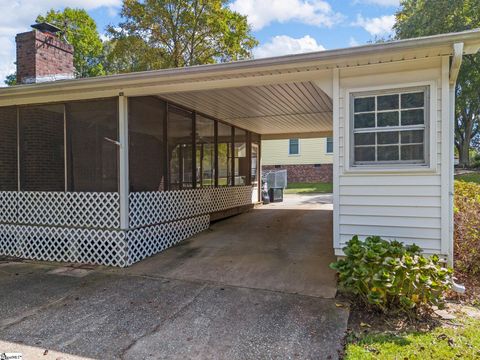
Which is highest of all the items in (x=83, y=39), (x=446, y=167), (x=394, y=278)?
(x=83, y=39)

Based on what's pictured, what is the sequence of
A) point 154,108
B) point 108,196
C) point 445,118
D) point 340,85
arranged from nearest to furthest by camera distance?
point 445,118
point 340,85
point 108,196
point 154,108

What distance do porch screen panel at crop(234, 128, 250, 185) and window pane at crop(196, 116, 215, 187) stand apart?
1.81 metres

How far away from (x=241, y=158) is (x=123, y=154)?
19.8ft

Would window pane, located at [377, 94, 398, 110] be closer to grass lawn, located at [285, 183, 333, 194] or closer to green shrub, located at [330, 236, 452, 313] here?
green shrub, located at [330, 236, 452, 313]

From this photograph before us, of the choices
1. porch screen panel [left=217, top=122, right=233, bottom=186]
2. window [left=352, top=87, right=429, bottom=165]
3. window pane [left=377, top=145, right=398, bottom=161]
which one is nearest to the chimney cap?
porch screen panel [left=217, top=122, right=233, bottom=186]

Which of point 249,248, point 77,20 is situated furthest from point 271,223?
point 77,20

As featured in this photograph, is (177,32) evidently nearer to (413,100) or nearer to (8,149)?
(8,149)

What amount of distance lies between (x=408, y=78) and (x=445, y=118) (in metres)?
0.63

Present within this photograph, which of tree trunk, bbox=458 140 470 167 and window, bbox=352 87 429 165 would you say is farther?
tree trunk, bbox=458 140 470 167

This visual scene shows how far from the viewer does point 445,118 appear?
3992 mm

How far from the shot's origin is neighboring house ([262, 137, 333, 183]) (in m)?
22.4

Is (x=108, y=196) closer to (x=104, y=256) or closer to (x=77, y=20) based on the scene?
(x=104, y=256)

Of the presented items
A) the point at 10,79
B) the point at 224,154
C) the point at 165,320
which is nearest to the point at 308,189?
the point at 224,154

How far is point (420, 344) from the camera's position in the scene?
9.87 ft
